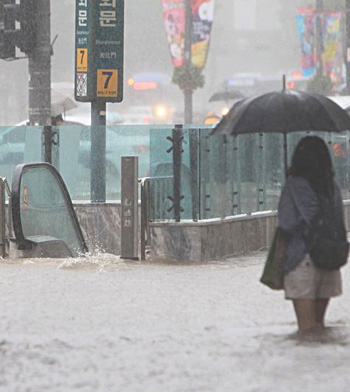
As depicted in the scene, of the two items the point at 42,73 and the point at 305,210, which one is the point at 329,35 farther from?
the point at 305,210

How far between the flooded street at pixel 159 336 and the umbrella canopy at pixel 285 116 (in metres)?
1.42

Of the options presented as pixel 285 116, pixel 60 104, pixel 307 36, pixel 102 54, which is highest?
pixel 307 36

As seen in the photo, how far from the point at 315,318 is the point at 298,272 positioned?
441mm

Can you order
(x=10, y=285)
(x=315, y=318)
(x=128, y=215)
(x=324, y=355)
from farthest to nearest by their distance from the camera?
(x=128, y=215), (x=10, y=285), (x=315, y=318), (x=324, y=355)

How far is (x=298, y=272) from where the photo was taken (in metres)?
9.64

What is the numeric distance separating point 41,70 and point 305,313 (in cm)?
1047

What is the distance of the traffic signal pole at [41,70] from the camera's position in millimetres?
19281

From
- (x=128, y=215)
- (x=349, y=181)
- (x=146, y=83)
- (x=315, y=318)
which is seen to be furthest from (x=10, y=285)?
(x=146, y=83)

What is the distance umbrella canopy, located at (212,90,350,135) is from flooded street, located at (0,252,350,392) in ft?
4.67

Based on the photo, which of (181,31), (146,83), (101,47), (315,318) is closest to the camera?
(315,318)

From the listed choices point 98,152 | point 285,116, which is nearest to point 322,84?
point 98,152

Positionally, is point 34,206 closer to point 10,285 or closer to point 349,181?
point 10,285

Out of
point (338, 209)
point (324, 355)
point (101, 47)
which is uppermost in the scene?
point (101, 47)

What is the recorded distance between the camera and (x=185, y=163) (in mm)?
15977
